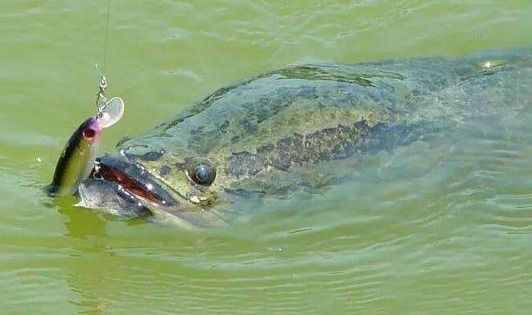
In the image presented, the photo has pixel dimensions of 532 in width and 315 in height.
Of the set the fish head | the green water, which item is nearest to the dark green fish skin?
the fish head

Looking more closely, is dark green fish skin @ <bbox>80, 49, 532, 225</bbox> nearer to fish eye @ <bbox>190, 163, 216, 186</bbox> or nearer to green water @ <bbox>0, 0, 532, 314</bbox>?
fish eye @ <bbox>190, 163, 216, 186</bbox>

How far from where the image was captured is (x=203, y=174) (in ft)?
17.3

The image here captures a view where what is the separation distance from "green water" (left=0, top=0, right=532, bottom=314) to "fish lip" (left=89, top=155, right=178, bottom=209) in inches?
10.0

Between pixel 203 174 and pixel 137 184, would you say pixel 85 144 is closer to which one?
pixel 137 184

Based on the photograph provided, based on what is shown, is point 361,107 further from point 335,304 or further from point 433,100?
point 335,304

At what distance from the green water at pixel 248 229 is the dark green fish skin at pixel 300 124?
14cm

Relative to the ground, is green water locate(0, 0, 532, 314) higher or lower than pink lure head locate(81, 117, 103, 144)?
lower

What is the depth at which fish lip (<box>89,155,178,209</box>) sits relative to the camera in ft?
17.1

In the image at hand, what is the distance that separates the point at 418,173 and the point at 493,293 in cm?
98

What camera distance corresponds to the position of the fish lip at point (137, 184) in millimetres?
5219

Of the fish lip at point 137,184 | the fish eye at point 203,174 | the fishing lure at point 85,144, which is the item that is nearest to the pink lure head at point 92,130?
the fishing lure at point 85,144

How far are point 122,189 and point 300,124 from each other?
3.32 feet

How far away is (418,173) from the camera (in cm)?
603

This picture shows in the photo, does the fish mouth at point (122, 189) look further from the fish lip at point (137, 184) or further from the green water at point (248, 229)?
the green water at point (248, 229)
